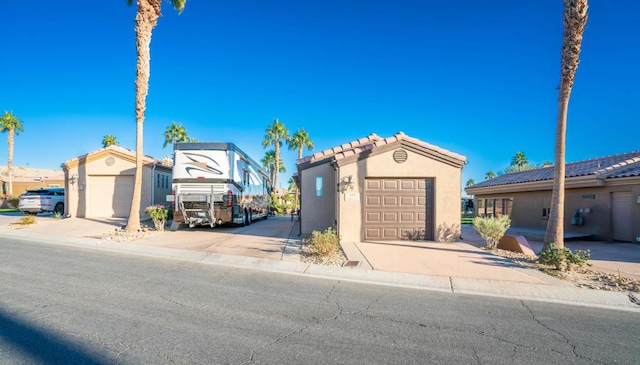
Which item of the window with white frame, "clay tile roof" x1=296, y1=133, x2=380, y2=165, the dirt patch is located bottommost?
the dirt patch

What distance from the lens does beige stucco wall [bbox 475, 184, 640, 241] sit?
12.8m

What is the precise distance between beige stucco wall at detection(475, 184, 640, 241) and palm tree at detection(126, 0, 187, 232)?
61.1 ft

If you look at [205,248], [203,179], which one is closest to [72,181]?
[203,179]

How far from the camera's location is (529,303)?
6070 millimetres

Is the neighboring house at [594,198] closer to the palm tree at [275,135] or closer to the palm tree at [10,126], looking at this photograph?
the palm tree at [275,135]

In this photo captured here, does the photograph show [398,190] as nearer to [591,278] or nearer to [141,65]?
[591,278]

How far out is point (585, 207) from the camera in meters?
14.5

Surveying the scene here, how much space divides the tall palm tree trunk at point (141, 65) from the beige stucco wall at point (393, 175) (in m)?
8.62

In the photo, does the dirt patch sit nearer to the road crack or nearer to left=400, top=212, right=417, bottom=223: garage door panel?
the road crack

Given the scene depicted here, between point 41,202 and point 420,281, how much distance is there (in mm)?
24025

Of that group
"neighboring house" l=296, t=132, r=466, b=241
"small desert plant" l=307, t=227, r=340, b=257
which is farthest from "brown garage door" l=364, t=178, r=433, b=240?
"small desert plant" l=307, t=227, r=340, b=257

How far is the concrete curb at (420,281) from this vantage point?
6336 millimetres

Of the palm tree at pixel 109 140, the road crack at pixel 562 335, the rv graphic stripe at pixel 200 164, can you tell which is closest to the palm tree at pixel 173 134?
the palm tree at pixel 109 140

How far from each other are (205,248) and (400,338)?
26.3ft
